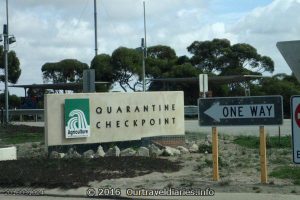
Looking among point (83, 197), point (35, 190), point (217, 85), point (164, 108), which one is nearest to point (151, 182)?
point (83, 197)

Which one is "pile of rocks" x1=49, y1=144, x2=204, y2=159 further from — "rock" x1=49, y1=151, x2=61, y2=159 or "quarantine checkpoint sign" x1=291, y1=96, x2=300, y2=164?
"quarantine checkpoint sign" x1=291, y1=96, x2=300, y2=164

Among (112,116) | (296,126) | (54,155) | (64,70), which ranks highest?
(64,70)

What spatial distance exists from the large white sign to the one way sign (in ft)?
22.6

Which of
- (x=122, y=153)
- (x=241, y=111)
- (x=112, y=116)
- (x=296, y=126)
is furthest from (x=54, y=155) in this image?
(x=296, y=126)

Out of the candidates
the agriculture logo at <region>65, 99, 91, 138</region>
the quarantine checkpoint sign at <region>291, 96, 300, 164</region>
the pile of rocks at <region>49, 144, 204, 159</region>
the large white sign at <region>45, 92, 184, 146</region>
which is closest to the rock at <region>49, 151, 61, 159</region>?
the pile of rocks at <region>49, 144, 204, 159</region>

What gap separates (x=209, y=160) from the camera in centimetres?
1545

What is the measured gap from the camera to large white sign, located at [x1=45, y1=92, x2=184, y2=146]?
1811 centimetres

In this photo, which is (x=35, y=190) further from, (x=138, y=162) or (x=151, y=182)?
(x=138, y=162)

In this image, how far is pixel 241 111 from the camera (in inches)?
473

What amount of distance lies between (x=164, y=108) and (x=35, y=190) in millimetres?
9851

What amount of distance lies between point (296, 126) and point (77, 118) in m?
11.6

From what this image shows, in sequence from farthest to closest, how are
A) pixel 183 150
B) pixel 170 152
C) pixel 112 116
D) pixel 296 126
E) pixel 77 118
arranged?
pixel 112 116
pixel 77 118
pixel 183 150
pixel 170 152
pixel 296 126

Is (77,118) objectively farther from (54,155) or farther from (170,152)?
(170,152)

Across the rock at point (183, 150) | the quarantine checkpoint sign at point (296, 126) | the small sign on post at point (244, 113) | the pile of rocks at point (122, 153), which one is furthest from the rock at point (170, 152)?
the quarantine checkpoint sign at point (296, 126)
